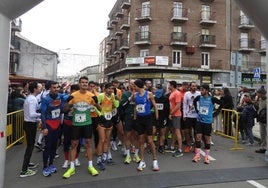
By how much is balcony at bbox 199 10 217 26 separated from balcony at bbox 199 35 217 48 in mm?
1663

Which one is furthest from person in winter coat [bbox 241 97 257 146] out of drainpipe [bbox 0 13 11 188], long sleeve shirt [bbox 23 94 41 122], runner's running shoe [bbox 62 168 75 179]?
drainpipe [bbox 0 13 11 188]

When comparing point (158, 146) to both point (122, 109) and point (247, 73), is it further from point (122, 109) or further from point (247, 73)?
point (247, 73)

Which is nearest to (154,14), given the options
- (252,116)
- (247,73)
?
(247,73)

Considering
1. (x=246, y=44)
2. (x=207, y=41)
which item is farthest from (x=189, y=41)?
(x=246, y=44)

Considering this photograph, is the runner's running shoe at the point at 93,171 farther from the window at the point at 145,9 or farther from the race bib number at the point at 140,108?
the window at the point at 145,9

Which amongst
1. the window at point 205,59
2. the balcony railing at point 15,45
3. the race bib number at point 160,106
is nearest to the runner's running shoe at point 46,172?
the race bib number at point 160,106

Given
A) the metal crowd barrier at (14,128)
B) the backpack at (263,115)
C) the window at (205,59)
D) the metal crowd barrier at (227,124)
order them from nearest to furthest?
the backpack at (263,115) → the metal crowd barrier at (14,128) → the metal crowd barrier at (227,124) → the window at (205,59)

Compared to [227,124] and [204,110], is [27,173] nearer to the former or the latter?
[204,110]

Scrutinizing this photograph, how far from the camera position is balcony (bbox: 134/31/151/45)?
34.4m

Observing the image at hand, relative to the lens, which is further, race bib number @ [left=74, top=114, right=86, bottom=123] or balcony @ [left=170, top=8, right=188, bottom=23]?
balcony @ [left=170, top=8, right=188, bottom=23]

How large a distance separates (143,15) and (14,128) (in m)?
29.1

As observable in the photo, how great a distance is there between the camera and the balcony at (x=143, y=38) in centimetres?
3443

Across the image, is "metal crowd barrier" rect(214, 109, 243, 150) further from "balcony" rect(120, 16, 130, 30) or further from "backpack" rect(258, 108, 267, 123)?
"balcony" rect(120, 16, 130, 30)

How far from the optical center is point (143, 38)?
3512cm
